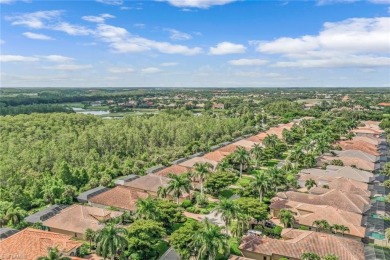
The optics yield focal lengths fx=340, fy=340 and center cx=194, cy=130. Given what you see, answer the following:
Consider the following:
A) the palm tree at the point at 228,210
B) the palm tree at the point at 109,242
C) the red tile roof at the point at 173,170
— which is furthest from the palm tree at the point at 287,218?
the red tile roof at the point at 173,170

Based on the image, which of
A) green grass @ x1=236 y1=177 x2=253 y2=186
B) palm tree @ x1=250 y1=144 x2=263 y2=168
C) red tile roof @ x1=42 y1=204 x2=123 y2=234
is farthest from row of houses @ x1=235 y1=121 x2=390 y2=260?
red tile roof @ x1=42 y1=204 x2=123 y2=234

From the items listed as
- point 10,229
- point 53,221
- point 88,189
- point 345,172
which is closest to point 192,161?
point 88,189

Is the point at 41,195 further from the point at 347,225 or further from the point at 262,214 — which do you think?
the point at 347,225

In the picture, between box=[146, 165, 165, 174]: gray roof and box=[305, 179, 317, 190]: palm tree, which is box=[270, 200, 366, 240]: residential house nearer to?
box=[305, 179, 317, 190]: palm tree

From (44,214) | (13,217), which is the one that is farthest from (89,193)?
(13,217)

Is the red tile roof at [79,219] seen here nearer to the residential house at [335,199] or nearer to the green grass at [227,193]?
the green grass at [227,193]
